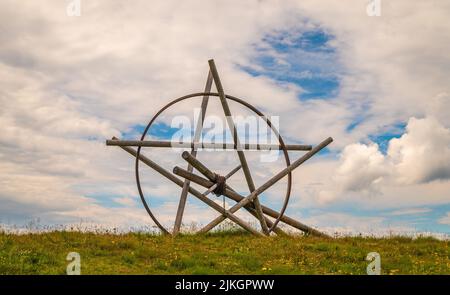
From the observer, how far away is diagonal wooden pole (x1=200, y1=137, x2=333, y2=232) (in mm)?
14727

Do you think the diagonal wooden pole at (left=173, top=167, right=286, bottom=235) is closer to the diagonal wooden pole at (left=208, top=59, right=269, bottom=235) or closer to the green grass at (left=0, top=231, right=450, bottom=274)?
the diagonal wooden pole at (left=208, top=59, right=269, bottom=235)

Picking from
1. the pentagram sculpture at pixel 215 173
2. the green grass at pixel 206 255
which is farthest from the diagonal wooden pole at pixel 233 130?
the green grass at pixel 206 255

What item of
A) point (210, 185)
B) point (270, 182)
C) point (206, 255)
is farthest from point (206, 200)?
point (206, 255)

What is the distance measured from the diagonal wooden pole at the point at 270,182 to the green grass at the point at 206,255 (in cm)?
109

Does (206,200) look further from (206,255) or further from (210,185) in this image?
(206,255)

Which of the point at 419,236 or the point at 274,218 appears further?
the point at 274,218

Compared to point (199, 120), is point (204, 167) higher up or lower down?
lower down

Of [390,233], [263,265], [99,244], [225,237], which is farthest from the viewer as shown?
[390,233]

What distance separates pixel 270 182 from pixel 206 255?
15.1 ft

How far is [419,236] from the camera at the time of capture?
14828 millimetres

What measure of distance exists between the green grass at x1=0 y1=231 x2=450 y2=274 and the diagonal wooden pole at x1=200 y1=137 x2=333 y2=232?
3.56 ft
